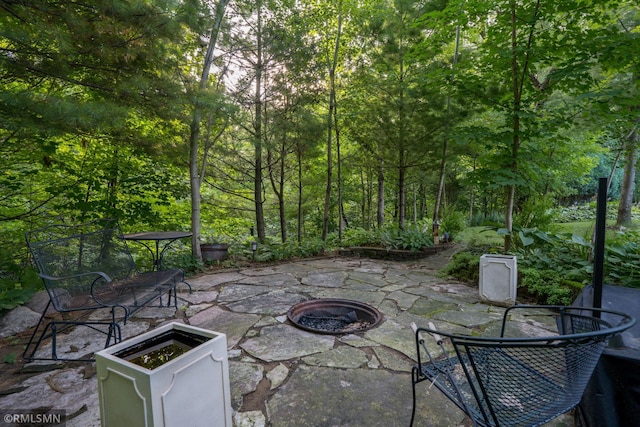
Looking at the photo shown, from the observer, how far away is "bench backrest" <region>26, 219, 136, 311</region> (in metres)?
2.00

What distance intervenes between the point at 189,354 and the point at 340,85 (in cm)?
607

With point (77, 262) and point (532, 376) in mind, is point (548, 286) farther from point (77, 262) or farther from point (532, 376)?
point (77, 262)

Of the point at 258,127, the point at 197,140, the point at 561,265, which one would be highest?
the point at 258,127

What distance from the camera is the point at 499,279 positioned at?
305cm

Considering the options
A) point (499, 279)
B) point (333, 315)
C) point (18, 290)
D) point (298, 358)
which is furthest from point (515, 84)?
point (18, 290)

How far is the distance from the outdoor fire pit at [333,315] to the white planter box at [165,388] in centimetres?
132

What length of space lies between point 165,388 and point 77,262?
2.00 metres

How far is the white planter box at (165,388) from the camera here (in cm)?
100

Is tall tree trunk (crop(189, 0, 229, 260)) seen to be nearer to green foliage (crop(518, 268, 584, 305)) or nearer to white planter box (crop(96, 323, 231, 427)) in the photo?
white planter box (crop(96, 323, 231, 427))

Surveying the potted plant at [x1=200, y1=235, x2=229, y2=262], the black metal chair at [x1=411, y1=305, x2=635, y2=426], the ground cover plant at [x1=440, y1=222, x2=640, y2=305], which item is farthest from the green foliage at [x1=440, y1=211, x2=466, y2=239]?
the black metal chair at [x1=411, y1=305, x2=635, y2=426]

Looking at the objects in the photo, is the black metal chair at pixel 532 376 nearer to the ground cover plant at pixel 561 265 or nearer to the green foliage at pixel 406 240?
the ground cover plant at pixel 561 265

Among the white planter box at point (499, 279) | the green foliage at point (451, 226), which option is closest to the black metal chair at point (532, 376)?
the white planter box at point (499, 279)

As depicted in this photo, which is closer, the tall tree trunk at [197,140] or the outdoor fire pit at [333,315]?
the outdoor fire pit at [333,315]

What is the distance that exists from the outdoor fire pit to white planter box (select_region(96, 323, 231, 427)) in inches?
52.1
